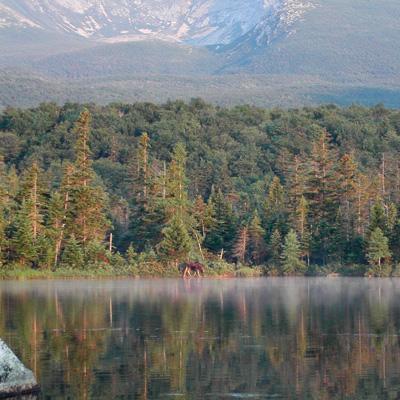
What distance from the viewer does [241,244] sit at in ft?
209

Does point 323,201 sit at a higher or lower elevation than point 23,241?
higher

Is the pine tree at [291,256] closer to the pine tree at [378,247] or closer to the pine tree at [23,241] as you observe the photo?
the pine tree at [378,247]

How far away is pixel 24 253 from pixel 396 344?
33346 millimetres

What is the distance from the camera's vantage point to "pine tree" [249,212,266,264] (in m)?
63.8

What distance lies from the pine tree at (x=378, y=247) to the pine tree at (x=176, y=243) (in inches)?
350

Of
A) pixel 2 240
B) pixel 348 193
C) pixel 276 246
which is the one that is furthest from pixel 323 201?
pixel 2 240

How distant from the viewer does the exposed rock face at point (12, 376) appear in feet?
59.6

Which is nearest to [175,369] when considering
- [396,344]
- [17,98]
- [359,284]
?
[396,344]

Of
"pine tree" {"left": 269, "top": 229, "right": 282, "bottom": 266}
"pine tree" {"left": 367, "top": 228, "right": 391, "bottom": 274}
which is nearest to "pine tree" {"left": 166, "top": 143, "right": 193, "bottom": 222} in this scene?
"pine tree" {"left": 269, "top": 229, "right": 282, "bottom": 266}

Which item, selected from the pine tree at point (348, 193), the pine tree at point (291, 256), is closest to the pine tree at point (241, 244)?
the pine tree at point (291, 256)

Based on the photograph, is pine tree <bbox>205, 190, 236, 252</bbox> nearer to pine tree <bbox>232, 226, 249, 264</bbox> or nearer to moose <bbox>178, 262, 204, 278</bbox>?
→ pine tree <bbox>232, 226, 249, 264</bbox>

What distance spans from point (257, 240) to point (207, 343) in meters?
39.1

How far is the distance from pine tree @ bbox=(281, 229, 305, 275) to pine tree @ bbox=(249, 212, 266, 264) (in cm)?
234

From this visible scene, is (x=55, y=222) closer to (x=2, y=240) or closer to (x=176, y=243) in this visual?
(x=2, y=240)
